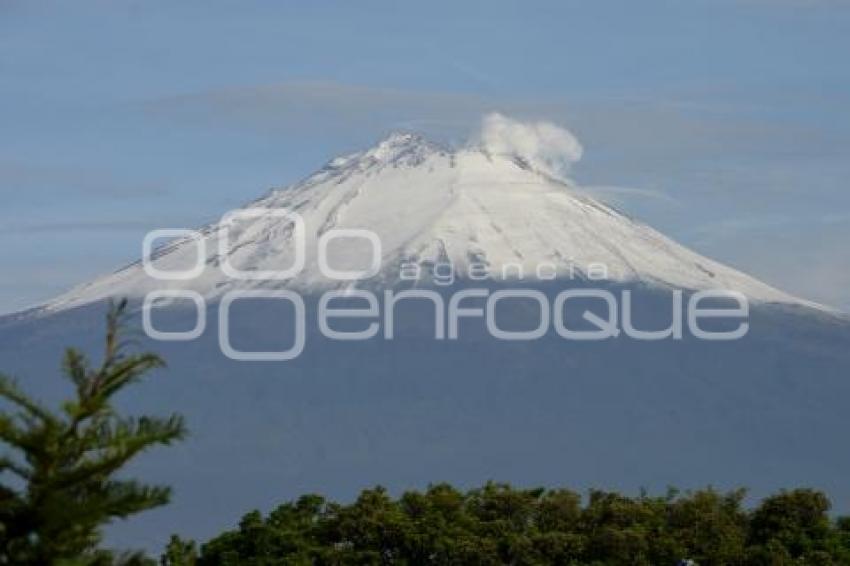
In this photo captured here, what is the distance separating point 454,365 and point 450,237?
447 inches

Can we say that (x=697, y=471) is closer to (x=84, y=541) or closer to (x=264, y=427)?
(x=264, y=427)

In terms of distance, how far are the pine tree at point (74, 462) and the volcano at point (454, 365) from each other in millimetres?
154740

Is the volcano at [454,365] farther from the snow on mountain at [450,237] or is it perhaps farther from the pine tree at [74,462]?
the pine tree at [74,462]

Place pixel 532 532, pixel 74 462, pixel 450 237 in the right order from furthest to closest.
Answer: pixel 450 237, pixel 532 532, pixel 74 462

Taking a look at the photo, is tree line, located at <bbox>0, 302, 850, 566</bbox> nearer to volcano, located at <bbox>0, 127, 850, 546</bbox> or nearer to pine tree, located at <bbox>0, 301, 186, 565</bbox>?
pine tree, located at <bbox>0, 301, 186, 565</bbox>

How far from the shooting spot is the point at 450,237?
177750 millimetres

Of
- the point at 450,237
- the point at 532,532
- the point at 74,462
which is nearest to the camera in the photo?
the point at 74,462

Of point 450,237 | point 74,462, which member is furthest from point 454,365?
point 74,462

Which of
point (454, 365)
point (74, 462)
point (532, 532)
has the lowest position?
point (74, 462)

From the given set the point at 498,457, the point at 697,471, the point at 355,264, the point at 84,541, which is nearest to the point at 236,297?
the point at 355,264

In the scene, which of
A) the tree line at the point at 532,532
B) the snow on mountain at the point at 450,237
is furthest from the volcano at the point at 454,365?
the tree line at the point at 532,532

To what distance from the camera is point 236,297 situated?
17888 cm

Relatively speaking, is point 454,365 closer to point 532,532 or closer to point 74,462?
point 532,532

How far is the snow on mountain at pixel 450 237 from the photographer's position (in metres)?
175
